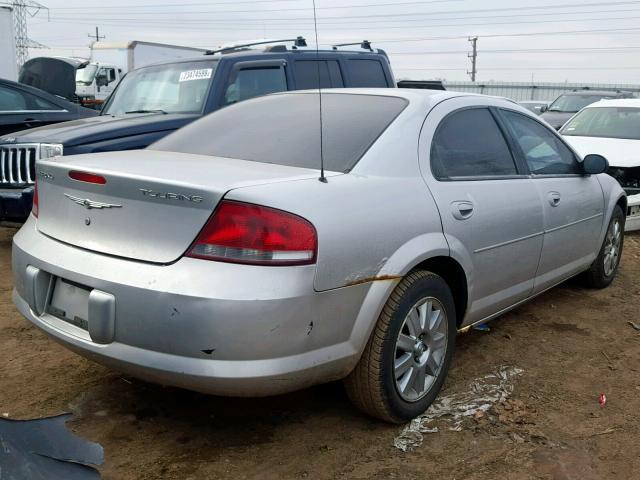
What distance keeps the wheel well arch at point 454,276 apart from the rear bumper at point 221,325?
2.02 feet

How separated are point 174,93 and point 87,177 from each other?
412cm

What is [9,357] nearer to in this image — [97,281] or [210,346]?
[97,281]

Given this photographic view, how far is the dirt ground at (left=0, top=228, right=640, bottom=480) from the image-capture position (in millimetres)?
2729

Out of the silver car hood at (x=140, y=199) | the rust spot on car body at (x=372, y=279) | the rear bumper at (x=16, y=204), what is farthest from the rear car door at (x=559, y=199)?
the rear bumper at (x=16, y=204)

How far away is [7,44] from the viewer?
16.1 meters

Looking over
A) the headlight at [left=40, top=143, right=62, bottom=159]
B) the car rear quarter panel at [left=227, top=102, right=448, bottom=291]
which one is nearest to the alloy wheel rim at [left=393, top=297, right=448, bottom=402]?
the car rear quarter panel at [left=227, top=102, right=448, bottom=291]

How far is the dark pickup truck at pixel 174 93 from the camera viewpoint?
570 centimetres

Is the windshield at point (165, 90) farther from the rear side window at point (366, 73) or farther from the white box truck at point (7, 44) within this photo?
the white box truck at point (7, 44)

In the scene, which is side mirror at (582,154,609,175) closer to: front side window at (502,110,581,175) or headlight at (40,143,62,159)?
front side window at (502,110,581,175)

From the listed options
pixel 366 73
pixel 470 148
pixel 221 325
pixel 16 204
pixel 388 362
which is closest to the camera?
pixel 221 325

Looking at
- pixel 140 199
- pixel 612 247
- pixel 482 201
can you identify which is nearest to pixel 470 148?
pixel 482 201

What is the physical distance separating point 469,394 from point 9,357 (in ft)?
8.38

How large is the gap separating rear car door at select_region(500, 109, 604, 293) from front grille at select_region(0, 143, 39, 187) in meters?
4.07

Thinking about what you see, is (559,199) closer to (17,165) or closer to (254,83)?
(254,83)
